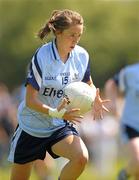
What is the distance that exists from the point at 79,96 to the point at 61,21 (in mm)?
764

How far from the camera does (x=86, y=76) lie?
910cm

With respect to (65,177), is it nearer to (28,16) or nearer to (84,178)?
(84,178)

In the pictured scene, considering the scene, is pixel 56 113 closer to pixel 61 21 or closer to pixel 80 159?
pixel 80 159

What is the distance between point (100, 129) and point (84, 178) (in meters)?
4.33

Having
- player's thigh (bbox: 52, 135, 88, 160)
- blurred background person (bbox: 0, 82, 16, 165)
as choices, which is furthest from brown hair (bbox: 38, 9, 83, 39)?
blurred background person (bbox: 0, 82, 16, 165)

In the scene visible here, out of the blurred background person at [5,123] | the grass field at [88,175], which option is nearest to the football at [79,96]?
the grass field at [88,175]

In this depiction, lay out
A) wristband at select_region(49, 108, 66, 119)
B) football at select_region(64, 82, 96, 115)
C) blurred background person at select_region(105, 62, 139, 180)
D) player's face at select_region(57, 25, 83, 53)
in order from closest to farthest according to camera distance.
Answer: wristband at select_region(49, 108, 66, 119)
football at select_region(64, 82, 96, 115)
player's face at select_region(57, 25, 83, 53)
blurred background person at select_region(105, 62, 139, 180)

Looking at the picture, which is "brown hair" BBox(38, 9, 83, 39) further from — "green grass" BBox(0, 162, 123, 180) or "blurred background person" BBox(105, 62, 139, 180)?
"green grass" BBox(0, 162, 123, 180)

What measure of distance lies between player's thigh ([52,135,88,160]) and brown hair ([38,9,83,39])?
105cm

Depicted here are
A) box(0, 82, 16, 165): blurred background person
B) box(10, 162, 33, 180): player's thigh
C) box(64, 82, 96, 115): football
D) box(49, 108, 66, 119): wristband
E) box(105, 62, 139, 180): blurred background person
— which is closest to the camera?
box(49, 108, 66, 119): wristband

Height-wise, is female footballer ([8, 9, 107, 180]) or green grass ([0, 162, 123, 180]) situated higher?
female footballer ([8, 9, 107, 180])

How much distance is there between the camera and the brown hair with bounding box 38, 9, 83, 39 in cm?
884

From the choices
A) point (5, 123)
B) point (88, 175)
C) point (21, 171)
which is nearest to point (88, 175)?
point (88, 175)

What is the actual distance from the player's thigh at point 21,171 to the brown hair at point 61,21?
1.28m
